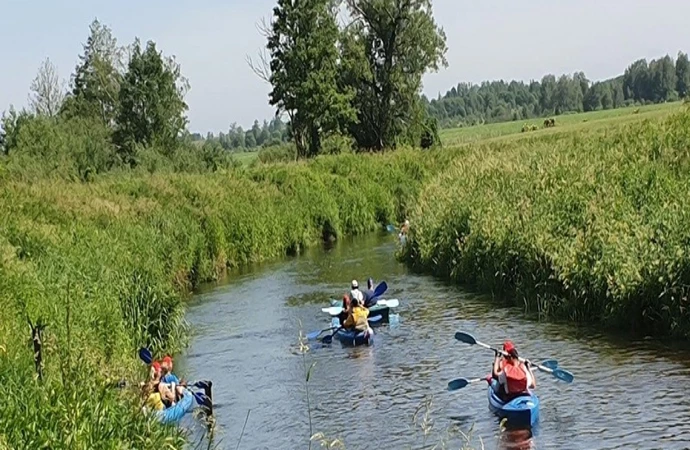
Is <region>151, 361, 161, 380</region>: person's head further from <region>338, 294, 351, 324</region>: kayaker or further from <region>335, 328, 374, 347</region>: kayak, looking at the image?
<region>338, 294, 351, 324</region>: kayaker

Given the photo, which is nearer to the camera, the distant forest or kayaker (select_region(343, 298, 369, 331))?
kayaker (select_region(343, 298, 369, 331))

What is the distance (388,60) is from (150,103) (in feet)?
48.6

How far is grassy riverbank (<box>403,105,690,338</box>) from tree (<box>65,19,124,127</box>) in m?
38.1

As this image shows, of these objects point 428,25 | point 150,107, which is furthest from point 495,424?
point 428,25

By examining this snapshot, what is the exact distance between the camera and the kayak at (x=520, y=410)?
33.7ft

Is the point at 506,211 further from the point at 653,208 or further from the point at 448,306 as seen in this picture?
the point at 653,208

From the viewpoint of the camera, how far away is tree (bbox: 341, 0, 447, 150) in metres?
51.8

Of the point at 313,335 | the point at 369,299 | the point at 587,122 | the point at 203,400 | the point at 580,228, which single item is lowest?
the point at 313,335

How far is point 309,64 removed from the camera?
4941cm

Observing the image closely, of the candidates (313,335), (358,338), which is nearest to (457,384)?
(358,338)

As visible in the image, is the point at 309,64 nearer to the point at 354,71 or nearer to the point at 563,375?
the point at 354,71

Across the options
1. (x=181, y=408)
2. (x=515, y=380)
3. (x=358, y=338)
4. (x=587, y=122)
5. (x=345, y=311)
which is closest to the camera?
(x=515, y=380)

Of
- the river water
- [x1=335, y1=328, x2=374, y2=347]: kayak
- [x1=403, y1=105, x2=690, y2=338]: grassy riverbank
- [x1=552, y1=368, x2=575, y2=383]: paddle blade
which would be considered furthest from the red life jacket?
Answer: [x1=335, y1=328, x2=374, y2=347]: kayak

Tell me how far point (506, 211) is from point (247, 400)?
908cm
